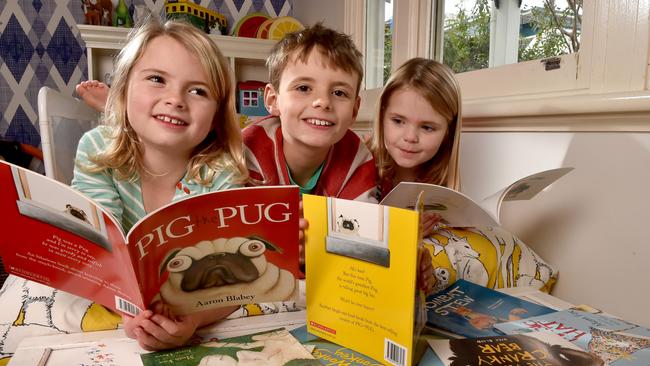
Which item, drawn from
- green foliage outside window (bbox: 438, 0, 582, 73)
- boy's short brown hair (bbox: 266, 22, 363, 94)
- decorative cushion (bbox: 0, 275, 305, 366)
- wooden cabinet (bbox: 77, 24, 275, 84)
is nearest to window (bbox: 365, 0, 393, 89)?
green foliage outside window (bbox: 438, 0, 582, 73)

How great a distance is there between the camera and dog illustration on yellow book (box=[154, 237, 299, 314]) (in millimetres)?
537

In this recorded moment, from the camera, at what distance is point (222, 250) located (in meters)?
0.54

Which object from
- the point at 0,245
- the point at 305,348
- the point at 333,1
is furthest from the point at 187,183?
the point at 333,1

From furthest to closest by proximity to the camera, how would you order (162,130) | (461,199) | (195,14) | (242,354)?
(195,14) < (162,130) < (461,199) < (242,354)

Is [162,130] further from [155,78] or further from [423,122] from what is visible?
[423,122]

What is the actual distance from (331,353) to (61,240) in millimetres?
331

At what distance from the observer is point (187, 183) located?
2.88ft

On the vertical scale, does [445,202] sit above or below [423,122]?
below

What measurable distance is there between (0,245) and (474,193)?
42.6 inches

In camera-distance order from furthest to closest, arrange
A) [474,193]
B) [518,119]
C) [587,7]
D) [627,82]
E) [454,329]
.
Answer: [474,193] → [518,119] → [587,7] → [627,82] → [454,329]

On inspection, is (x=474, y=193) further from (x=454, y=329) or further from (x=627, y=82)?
(x=454, y=329)

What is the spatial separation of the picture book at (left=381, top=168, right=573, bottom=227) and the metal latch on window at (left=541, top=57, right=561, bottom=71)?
397 millimetres

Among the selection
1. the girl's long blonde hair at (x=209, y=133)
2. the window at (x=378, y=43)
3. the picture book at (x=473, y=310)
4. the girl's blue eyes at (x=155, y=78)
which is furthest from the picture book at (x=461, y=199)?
the window at (x=378, y=43)

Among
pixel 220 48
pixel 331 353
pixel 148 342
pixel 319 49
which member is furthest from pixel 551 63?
pixel 220 48
